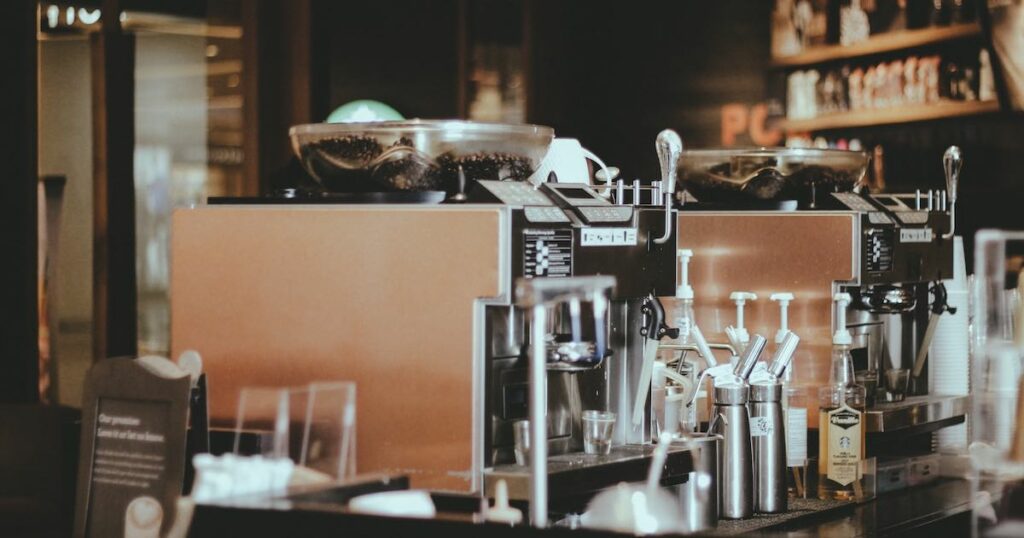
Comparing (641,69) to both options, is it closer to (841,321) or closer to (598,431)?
(841,321)

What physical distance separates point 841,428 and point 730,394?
58 centimetres

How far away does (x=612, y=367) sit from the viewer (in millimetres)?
3109

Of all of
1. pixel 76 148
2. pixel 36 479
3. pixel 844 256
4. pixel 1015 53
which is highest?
pixel 1015 53

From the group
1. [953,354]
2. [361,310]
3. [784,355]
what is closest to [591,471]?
[361,310]

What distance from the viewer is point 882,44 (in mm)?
6418

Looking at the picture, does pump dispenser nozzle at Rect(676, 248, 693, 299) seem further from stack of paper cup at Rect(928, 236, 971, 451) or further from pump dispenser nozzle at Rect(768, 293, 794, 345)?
stack of paper cup at Rect(928, 236, 971, 451)

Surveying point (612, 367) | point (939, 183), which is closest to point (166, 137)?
point (612, 367)

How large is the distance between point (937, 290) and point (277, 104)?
2741mm

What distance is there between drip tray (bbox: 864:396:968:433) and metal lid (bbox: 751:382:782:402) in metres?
0.56

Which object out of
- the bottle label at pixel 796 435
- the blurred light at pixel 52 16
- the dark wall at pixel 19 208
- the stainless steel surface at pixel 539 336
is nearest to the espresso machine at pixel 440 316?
the stainless steel surface at pixel 539 336

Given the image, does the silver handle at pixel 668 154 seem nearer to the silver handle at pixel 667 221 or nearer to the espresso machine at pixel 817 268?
the silver handle at pixel 667 221

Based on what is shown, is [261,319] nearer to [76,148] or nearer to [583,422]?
[583,422]

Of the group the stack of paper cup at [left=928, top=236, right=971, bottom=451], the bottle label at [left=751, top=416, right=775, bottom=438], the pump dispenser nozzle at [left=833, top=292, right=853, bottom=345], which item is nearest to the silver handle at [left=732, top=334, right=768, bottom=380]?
the bottle label at [left=751, top=416, right=775, bottom=438]

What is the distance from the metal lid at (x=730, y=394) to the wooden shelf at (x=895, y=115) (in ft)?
10.6
